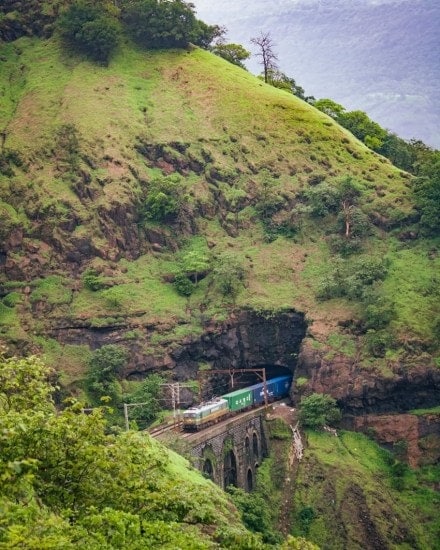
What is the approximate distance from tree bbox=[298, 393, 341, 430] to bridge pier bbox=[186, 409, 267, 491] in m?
3.50

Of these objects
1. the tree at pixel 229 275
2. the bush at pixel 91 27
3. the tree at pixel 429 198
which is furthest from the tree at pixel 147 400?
the bush at pixel 91 27

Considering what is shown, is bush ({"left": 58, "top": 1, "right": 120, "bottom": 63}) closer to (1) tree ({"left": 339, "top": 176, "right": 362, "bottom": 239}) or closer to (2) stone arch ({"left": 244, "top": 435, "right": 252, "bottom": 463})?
(1) tree ({"left": 339, "top": 176, "right": 362, "bottom": 239})

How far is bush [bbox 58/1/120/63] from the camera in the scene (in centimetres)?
9644

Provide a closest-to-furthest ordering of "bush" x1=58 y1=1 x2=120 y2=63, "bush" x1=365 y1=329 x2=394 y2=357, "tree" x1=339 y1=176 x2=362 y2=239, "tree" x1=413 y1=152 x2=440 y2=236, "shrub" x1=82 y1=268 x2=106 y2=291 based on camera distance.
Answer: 1. "bush" x1=365 y1=329 x2=394 y2=357
2. "shrub" x1=82 y1=268 x2=106 y2=291
3. "tree" x1=413 y1=152 x2=440 y2=236
4. "tree" x1=339 y1=176 x2=362 y2=239
5. "bush" x1=58 y1=1 x2=120 y2=63

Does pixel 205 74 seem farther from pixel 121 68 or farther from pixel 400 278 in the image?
pixel 400 278

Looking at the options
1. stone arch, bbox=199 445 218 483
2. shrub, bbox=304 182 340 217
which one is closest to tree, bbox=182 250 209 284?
shrub, bbox=304 182 340 217

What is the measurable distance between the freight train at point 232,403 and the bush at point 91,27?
4232 centimetres

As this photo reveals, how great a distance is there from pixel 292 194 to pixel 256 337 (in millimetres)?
17779

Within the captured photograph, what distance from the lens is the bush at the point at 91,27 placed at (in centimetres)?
9644

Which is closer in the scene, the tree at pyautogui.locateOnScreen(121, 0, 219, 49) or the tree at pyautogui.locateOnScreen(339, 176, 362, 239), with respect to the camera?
the tree at pyautogui.locateOnScreen(339, 176, 362, 239)

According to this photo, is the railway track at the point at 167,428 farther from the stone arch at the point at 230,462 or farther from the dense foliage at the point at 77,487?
the dense foliage at the point at 77,487

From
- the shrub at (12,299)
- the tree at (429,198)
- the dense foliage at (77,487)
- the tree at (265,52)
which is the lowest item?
the dense foliage at (77,487)

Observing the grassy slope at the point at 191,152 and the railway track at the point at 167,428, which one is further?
the grassy slope at the point at 191,152

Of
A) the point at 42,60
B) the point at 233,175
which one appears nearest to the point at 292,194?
the point at 233,175
